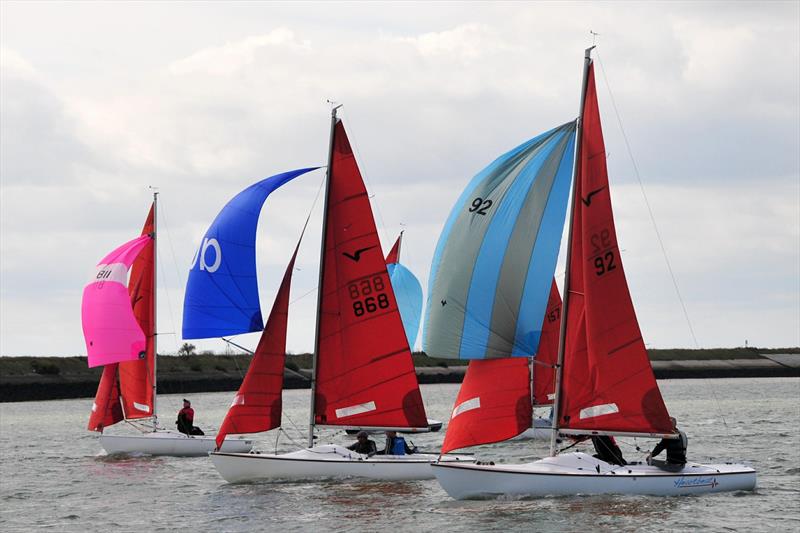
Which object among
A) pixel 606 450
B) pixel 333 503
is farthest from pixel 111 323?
pixel 606 450

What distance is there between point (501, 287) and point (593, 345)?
250cm

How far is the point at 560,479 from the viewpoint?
91.0 feet

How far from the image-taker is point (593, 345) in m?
28.9

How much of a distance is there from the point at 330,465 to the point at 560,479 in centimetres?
669

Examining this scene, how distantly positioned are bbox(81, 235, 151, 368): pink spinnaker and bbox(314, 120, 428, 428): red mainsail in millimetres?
11277

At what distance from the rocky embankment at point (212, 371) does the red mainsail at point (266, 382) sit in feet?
139

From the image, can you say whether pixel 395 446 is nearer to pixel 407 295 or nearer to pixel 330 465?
pixel 330 465

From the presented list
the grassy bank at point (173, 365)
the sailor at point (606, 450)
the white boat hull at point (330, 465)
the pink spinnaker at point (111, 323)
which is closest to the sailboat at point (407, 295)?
the pink spinnaker at point (111, 323)

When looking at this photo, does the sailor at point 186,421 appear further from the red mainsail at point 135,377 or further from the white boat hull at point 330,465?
the white boat hull at point 330,465

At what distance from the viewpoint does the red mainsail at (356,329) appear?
3362cm

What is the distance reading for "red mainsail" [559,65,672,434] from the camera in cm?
2872

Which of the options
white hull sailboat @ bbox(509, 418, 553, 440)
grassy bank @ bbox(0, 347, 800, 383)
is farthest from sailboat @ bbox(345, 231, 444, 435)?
grassy bank @ bbox(0, 347, 800, 383)

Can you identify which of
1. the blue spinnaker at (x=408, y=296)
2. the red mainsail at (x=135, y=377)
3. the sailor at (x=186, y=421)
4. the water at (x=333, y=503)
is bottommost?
the water at (x=333, y=503)

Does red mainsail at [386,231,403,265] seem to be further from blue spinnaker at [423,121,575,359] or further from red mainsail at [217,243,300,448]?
blue spinnaker at [423,121,575,359]
